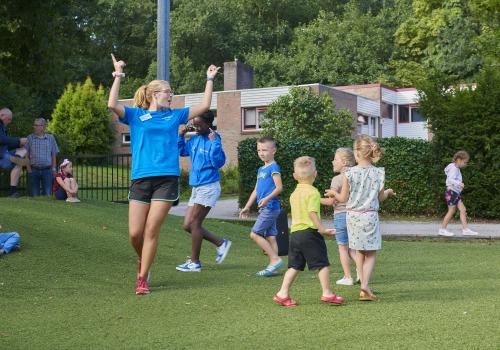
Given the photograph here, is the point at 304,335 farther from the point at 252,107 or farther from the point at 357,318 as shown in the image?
the point at 252,107

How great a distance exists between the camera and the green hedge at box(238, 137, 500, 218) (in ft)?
68.0

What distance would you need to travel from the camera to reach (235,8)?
6888cm

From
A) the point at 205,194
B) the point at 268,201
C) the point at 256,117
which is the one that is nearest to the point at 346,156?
the point at 268,201

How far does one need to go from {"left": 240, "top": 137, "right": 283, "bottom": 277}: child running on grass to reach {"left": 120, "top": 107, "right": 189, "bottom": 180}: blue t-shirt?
1852mm

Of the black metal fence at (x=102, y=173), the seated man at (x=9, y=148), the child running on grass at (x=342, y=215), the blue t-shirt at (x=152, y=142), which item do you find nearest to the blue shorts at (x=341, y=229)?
the child running on grass at (x=342, y=215)

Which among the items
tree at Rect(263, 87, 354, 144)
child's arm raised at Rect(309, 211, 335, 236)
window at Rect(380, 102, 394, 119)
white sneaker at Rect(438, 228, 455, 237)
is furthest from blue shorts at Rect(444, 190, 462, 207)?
window at Rect(380, 102, 394, 119)

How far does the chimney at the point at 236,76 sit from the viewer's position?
49.2m

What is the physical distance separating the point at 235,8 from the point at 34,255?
6179 cm

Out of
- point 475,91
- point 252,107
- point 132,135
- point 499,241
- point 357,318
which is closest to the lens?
point 357,318

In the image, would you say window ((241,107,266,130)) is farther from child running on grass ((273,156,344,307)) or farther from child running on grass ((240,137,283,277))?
child running on grass ((273,156,344,307))

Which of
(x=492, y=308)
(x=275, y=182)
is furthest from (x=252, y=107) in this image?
(x=492, y=308)

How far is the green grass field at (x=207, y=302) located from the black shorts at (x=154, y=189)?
0.92m

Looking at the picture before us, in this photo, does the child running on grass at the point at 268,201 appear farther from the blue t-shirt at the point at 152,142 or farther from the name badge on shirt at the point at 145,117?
the name badge on shirt at the point at 145,117

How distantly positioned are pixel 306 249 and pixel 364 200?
93 centimetres
